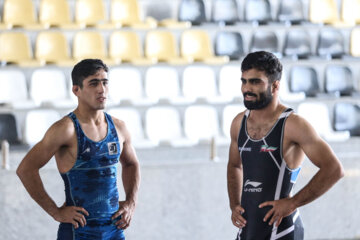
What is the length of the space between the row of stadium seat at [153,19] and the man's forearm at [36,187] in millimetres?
3961

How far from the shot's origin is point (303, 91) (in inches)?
281

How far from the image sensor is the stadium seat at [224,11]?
7.45 m

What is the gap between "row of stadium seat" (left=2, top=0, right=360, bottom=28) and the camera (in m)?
6.92

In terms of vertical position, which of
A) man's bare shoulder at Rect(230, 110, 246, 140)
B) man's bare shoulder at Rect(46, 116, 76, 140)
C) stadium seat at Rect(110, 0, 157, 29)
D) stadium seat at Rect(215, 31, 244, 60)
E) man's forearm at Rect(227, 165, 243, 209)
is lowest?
man's forearm at Rect(227, 165, 243, 209)

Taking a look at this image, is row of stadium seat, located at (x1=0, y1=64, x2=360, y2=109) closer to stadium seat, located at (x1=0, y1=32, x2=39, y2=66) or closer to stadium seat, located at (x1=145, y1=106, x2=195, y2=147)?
stadium seat, located at (x1=145, y1=106, x2=195, y2=147)

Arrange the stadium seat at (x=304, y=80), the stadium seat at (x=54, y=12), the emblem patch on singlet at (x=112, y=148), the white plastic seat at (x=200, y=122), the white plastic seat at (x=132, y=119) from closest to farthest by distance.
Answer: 1. the emblem patch on singlet at (x=112, y=148)
2. the white plastic seat at (x=132, y=119)
3. the white plastic seat at (x=200, y=122)
4. the stadium seat at (x=54, y=12)
5. the stadium seat at (x=304, y=80)

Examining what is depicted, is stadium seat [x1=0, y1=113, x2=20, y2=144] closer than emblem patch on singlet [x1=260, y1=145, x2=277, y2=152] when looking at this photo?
No

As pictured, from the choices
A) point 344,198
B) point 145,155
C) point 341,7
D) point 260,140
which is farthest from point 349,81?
point 260,140

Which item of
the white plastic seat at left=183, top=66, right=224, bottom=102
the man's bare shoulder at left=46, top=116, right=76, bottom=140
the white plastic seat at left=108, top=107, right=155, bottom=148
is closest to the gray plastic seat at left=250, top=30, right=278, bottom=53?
the white plastic seat at left=183, top=66, right=224, bottom=102

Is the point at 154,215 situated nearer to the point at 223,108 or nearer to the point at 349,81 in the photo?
the point at 223,108

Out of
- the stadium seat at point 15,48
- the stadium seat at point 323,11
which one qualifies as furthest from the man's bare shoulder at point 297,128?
the stadium seat at point 323,11

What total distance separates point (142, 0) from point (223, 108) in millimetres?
1697

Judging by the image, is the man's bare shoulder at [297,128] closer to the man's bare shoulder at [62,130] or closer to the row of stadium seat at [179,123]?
the man's bare shoulder at [62,130]

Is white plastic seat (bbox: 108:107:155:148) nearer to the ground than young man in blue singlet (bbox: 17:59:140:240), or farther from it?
nearer to the ground
